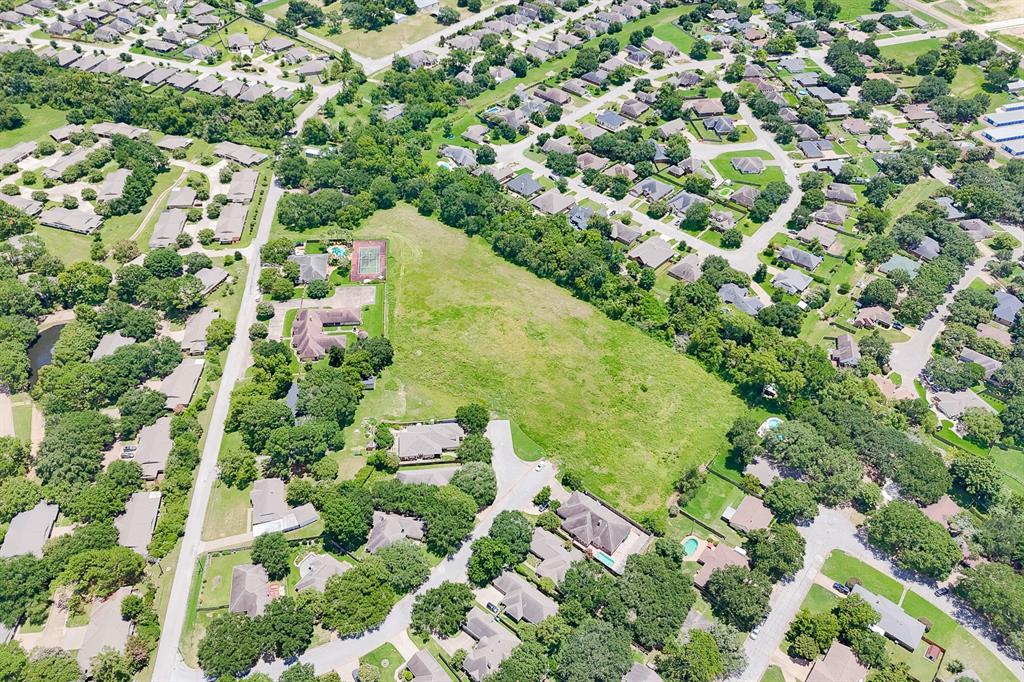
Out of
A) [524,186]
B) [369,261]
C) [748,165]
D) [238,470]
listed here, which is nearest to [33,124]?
[369,261]

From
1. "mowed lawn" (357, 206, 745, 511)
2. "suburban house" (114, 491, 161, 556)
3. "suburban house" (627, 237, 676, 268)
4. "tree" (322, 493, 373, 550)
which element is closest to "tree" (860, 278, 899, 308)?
"suburban house" (627, 237, 676, 268)

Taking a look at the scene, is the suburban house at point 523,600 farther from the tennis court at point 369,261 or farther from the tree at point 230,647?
the tennis court at point 369,261

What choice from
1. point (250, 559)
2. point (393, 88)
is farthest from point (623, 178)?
point (250, 559)

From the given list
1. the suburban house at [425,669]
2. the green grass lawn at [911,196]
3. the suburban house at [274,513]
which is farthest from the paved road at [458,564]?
the green grass lawn at [911,196]

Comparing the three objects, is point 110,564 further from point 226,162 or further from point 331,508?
point 226,162

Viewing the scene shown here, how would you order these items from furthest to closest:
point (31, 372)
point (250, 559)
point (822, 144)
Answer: point (822, 144) < point (31, 372) < point (250, 559)

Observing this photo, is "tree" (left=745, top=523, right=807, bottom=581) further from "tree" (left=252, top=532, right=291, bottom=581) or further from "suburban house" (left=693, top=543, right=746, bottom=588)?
"tree" (left=252, top=532, right=291, bottom=581)

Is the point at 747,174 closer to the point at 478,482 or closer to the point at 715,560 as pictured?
the point at 715,560
